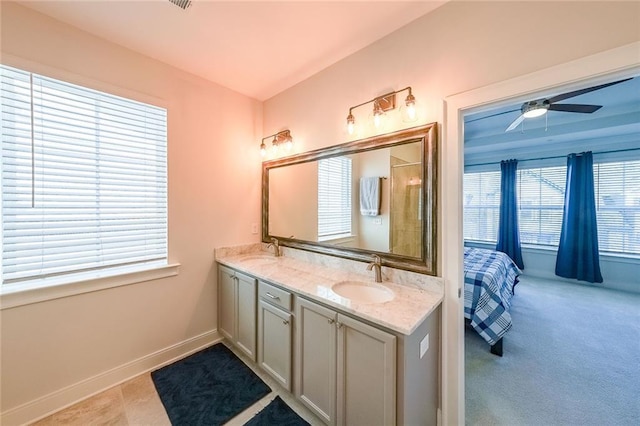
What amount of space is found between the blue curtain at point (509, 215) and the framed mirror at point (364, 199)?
474 cm

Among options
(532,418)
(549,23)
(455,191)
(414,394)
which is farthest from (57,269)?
(532,418)

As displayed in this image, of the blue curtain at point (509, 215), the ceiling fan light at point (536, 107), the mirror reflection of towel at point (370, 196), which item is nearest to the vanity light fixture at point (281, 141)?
the mirror reflection of towel at point (370, 196)

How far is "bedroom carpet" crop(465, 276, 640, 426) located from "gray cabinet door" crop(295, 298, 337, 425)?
1037mm

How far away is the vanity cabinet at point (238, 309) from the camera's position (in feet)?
6.68

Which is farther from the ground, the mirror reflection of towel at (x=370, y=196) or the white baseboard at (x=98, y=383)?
the mirror reflection of towel at (x=370, y=196)

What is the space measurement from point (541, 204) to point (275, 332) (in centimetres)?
590

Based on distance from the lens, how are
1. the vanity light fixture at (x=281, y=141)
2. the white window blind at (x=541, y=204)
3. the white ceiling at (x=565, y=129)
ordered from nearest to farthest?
the vanity light fixture at (x=281, y=141)
the white ceiling at (x=565, y=129)
the white window blind at (x=541, y=204)

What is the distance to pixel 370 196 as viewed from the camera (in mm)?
1944

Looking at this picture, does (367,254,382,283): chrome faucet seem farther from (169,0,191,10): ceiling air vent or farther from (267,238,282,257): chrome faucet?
(169,0,191,10): ceiling air vent

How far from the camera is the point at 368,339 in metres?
1.26

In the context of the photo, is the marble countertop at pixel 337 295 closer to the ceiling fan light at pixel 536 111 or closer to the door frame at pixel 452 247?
the door frame at pixel 452 247

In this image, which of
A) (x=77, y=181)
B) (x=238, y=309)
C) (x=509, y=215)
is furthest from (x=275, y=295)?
(x=509, y=215)

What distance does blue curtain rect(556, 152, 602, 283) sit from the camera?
4.20 metres

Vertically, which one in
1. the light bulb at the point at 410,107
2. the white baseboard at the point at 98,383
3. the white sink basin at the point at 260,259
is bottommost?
the white baseboard at the point at 98,383
